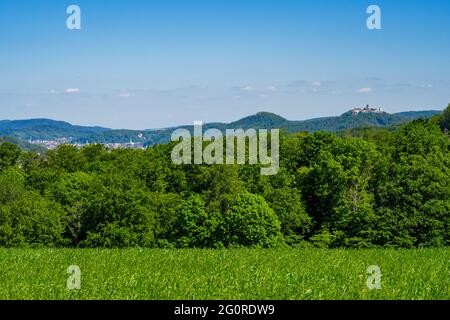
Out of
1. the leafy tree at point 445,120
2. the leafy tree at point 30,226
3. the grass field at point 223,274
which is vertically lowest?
the leafy tree at point 30,226

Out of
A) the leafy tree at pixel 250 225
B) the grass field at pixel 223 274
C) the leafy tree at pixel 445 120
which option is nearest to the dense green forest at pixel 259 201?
the leafy tree at pixel 250 225

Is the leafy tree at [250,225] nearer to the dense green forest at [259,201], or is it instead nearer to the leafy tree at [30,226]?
the dense green forest at [259,201]

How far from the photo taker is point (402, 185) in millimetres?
44719

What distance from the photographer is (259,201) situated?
49.0 meters

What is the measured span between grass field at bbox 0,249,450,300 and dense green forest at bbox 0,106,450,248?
755 inches

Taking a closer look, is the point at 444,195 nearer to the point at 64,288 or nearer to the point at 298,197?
the point at 298,197

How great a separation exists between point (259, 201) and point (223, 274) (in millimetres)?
31440

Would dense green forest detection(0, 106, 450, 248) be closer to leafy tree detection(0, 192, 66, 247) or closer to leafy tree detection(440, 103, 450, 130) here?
leafy tree detection(0, 192, 66, 247)

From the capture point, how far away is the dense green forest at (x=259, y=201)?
43844 mm

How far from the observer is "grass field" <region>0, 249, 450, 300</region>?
14.1m

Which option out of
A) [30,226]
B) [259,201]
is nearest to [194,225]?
[259,201]

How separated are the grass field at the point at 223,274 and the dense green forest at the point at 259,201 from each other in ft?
62.9
